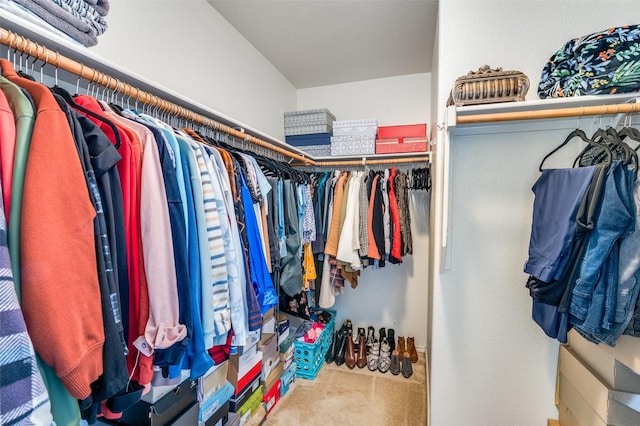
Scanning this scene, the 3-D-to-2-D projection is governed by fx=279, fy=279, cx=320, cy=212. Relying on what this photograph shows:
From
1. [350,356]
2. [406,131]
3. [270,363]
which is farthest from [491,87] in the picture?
[350,356]

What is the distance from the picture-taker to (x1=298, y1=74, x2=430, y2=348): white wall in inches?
97.0

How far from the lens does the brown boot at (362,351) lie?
2268mm

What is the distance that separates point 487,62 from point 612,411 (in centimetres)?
139

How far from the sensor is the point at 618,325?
822mm

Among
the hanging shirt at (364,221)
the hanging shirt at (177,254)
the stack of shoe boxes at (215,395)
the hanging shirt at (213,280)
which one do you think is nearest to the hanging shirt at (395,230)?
the hanging shirt at (364,221)

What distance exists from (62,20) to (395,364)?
2583 millimetres

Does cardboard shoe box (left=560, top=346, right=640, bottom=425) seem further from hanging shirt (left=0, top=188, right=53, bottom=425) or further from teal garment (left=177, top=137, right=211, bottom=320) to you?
hanging shirt (left=0, top=188, right=53, bottom=425)

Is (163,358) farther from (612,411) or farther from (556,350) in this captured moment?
(556,350)

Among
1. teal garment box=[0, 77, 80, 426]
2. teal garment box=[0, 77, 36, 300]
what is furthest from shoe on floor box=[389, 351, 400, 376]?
teal garment box=[0, 77, 36, 300]

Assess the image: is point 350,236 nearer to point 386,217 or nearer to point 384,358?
point 386,217

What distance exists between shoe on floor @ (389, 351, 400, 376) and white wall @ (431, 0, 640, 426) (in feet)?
2.55

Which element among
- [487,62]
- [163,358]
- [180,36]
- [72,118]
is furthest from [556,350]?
[180,36]

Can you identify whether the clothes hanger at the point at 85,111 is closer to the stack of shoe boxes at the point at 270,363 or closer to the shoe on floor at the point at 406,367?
the stack of shoe boxes at the point at 270,363

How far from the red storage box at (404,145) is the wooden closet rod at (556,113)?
3.61 ft
